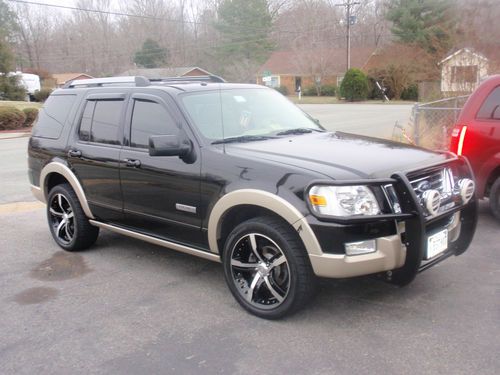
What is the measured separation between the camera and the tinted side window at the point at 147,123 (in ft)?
15.4

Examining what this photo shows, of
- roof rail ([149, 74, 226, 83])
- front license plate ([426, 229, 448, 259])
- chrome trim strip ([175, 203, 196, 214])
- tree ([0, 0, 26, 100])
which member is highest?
tree ([0, 0, 26, 100])

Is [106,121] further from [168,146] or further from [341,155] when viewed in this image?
[341,155]

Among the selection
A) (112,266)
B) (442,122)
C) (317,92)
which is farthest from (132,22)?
(112,266)

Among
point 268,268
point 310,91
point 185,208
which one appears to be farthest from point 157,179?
point 310,91

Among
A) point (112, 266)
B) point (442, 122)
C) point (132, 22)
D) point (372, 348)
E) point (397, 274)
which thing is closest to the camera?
point (372, 348)

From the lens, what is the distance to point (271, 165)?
3895 mm

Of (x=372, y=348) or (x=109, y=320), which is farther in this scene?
(x=109, y=320)

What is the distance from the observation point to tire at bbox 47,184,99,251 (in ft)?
18.7

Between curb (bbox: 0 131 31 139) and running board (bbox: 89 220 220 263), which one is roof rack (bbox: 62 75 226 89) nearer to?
running board (bbox: 89 220 220 263)

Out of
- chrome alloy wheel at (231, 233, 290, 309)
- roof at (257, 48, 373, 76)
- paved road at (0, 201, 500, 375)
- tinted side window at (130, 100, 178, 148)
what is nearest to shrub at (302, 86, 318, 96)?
roof at (257, 48, 373, 76)

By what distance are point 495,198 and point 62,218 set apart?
4953mm

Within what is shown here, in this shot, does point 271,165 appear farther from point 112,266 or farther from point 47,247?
point 47,247

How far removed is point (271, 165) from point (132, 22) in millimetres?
68195

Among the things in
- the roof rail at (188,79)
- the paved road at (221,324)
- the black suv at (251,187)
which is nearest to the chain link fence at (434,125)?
the paved road at (221,324)
